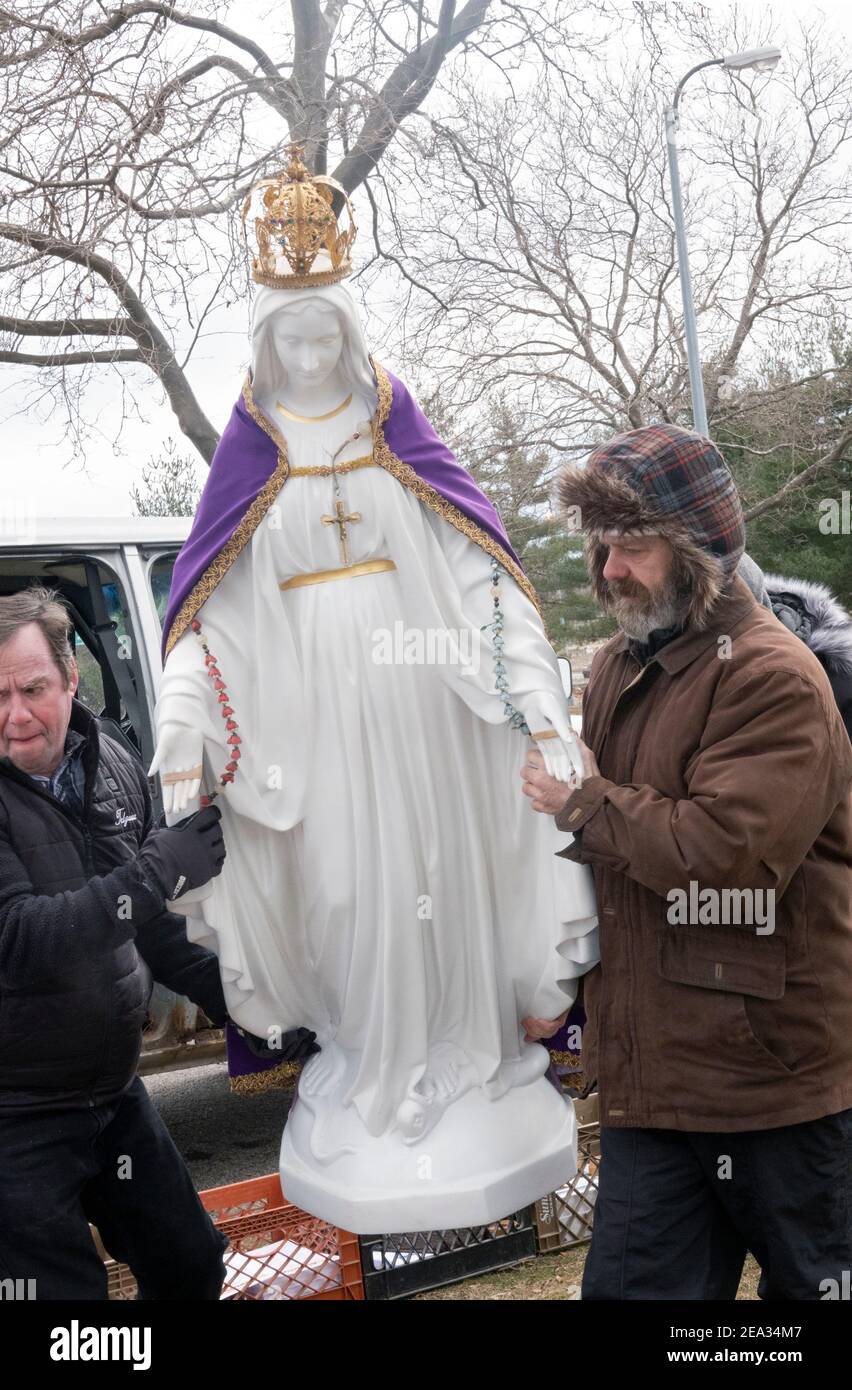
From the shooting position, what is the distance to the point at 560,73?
975 centimetres

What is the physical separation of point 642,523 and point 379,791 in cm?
94

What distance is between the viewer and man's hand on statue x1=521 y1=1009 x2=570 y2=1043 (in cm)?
314

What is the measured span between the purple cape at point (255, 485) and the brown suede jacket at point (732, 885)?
0.68 meters

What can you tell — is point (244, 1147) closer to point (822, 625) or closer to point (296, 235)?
point (822, 625)

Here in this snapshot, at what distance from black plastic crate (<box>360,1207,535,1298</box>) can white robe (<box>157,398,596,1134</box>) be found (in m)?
0.78

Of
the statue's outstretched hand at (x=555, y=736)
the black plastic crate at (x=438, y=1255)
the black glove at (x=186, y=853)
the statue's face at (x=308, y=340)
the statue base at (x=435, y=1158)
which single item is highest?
the statue's face at (x=308, y=340)

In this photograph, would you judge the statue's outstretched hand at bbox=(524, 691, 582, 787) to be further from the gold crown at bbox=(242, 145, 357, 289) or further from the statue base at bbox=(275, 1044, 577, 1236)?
the gold crown at bbox=(242, 145, 357, 289)

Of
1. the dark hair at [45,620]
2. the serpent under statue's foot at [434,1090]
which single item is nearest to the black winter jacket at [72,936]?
the dark hair at [45,620]

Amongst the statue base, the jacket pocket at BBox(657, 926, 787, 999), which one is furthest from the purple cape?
the statue base

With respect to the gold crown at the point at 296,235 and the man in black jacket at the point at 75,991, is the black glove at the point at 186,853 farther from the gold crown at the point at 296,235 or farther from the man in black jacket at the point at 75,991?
the gold crown at the point at 296,235

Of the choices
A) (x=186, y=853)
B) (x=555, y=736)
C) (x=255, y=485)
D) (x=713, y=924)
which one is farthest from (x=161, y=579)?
(x=713, y=924)

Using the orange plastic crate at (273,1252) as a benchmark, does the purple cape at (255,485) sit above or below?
above

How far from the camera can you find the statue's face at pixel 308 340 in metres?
2.91
